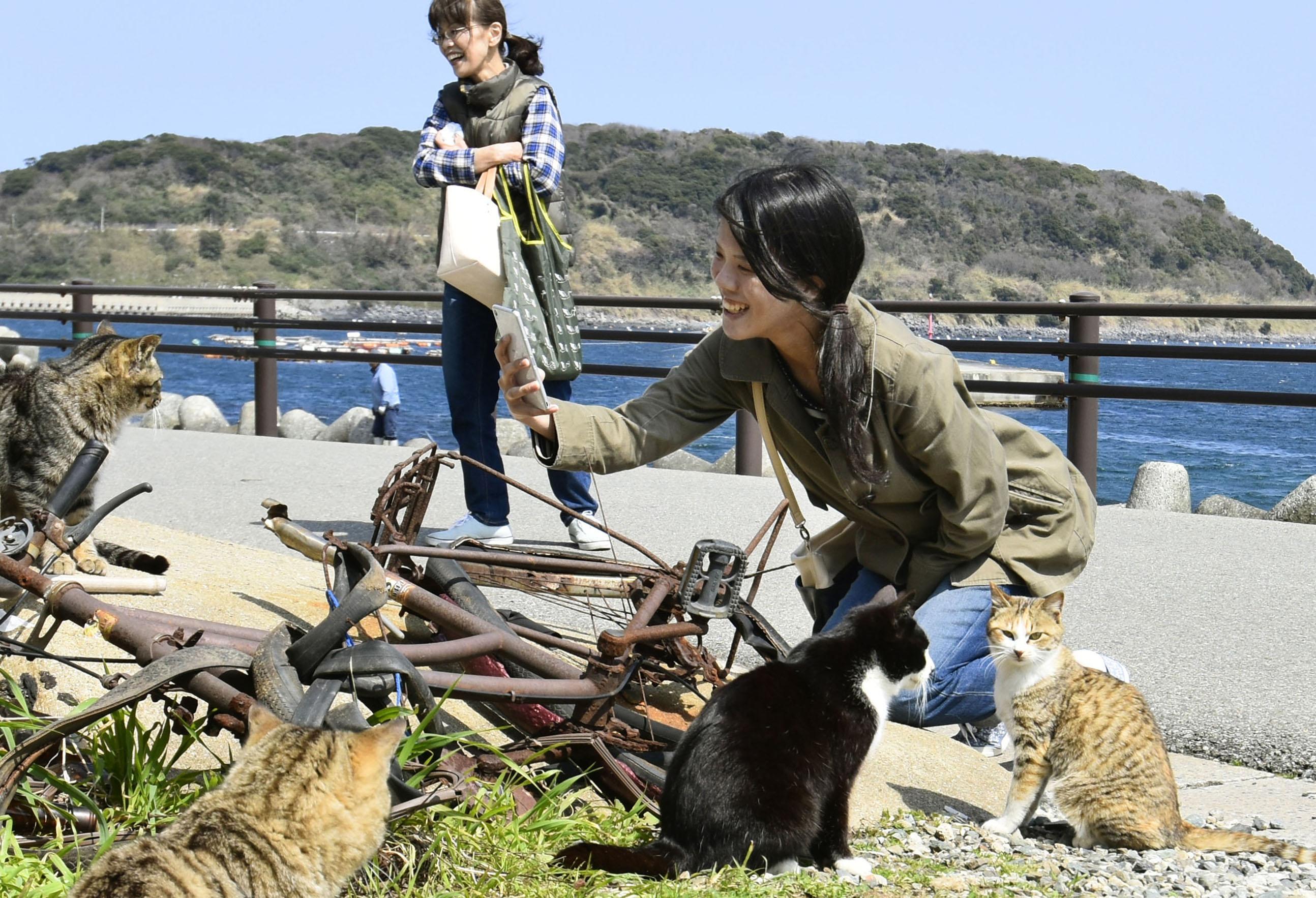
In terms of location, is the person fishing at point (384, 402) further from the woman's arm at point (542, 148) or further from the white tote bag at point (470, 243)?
the white tote bag at point (470, 243)

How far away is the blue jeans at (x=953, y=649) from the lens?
3.68m

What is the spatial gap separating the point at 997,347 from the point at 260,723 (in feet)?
24.4

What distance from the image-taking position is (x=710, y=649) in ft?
16.2

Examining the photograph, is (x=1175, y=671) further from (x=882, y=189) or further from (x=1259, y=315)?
(x=882, y=189)

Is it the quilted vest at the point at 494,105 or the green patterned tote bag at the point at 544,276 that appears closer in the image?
the green patterned tote bag at the point at 544,276

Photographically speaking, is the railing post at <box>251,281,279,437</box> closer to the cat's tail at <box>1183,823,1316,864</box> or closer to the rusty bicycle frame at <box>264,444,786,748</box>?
the rusty bicycle frame at <box>264,444,786,748</box>

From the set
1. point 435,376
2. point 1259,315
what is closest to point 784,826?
point 1259,315

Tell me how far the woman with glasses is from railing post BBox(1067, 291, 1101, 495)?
383cm

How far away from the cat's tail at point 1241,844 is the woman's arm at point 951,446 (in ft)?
3.08

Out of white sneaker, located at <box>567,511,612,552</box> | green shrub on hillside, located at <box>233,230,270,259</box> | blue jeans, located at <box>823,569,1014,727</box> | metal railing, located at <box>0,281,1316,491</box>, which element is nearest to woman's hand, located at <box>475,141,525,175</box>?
metal railing, located at <box>0,281,1316,491</box>

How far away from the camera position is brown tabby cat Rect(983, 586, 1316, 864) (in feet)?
9.95

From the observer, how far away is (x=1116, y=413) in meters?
65.5

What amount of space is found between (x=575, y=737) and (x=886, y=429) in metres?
1.24

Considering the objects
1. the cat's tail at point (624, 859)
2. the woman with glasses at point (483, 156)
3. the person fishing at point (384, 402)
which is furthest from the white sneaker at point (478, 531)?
the person fishing at point (384, 402)
